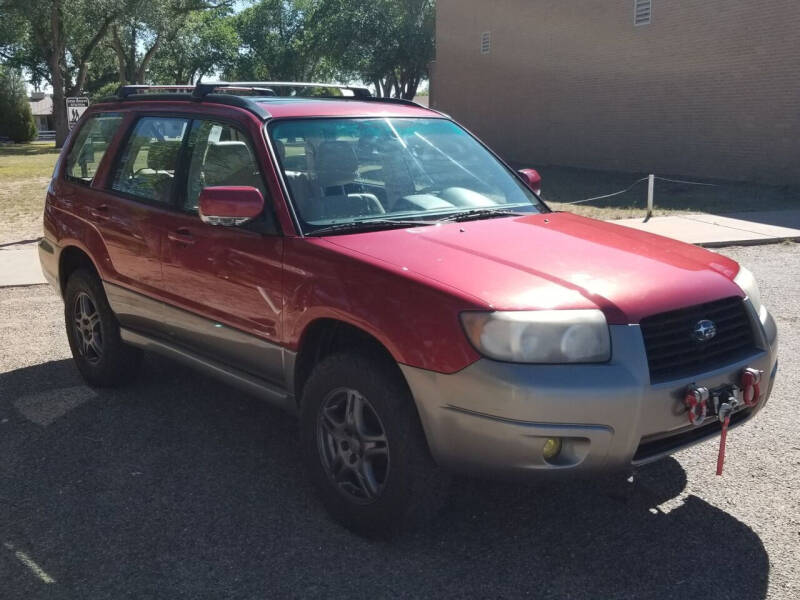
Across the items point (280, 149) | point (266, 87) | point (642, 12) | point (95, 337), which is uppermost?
point (642, 12)

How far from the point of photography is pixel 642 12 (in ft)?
78.8

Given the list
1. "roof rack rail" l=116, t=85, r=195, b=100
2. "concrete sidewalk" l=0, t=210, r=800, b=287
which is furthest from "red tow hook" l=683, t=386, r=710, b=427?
"concrete sidewalk" l=0, t=210, r=800, b=287

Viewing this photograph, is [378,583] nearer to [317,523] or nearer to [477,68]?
[317,523]

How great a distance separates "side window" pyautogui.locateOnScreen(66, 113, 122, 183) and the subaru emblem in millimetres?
3793

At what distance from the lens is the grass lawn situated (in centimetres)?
1327

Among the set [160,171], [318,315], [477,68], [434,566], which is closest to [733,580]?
[434,566]

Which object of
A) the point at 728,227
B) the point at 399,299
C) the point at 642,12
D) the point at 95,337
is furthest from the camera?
the point at 642,12

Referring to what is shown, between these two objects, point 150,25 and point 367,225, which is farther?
point 150,25

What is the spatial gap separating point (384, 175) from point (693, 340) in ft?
5.84

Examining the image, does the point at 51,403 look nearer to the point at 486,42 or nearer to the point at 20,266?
the point at 20,266

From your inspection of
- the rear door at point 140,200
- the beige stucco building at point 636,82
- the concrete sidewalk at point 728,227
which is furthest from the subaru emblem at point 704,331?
the beige stucco building at point 636,82

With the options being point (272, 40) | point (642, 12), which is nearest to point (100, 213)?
point (642, 12)

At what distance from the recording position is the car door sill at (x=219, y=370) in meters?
4.04

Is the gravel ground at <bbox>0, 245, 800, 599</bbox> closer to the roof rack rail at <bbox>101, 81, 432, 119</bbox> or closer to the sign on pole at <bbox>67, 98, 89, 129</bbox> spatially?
the roof rack rail at <bbox>101, 81, 432, 119</bbox>
